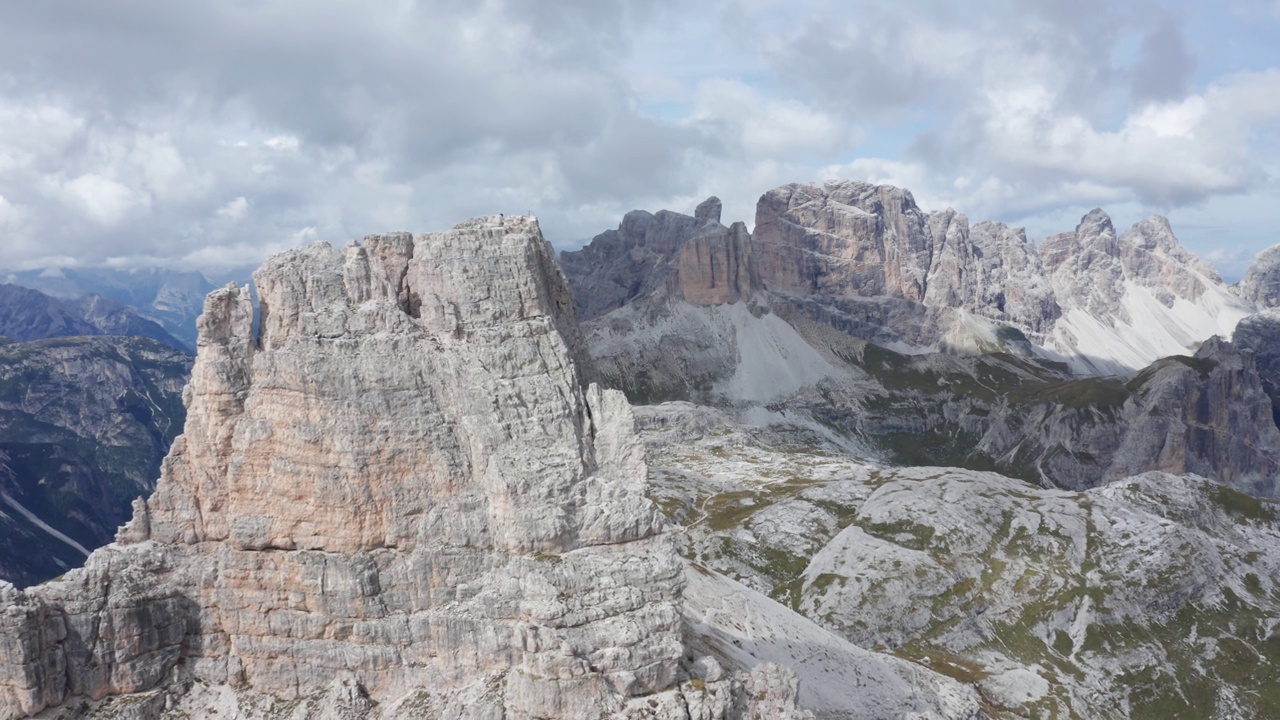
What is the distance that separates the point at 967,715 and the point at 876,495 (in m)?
81.9

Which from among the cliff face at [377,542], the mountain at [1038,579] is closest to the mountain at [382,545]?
the cliff face at [377,542]

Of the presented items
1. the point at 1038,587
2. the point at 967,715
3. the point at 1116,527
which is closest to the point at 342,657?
the point at 967,715

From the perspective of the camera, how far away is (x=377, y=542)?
161ft

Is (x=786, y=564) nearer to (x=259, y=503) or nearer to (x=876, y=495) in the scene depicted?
(x=876, y=495)

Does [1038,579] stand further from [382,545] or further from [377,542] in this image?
[377,542]

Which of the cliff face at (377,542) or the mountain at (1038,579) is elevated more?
the cliff face at (377,542)

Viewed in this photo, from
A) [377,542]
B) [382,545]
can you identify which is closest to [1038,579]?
[382,545]

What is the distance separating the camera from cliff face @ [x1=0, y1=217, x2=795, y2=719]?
4584 centimetres

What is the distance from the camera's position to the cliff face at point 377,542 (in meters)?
45.8

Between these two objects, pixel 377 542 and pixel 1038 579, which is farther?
pixel 1038 579

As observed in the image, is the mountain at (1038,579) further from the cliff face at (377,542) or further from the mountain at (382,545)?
the cliff face at (377,542)

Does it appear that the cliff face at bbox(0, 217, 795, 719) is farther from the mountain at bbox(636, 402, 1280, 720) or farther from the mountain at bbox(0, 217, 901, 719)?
the mountain at bbox(636, 402, 1280, 720)

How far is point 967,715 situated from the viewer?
73875 millimetres

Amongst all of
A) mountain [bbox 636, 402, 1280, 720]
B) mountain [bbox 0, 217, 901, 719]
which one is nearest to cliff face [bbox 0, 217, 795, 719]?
mountain [bbox 0, 217, 901, 719]
